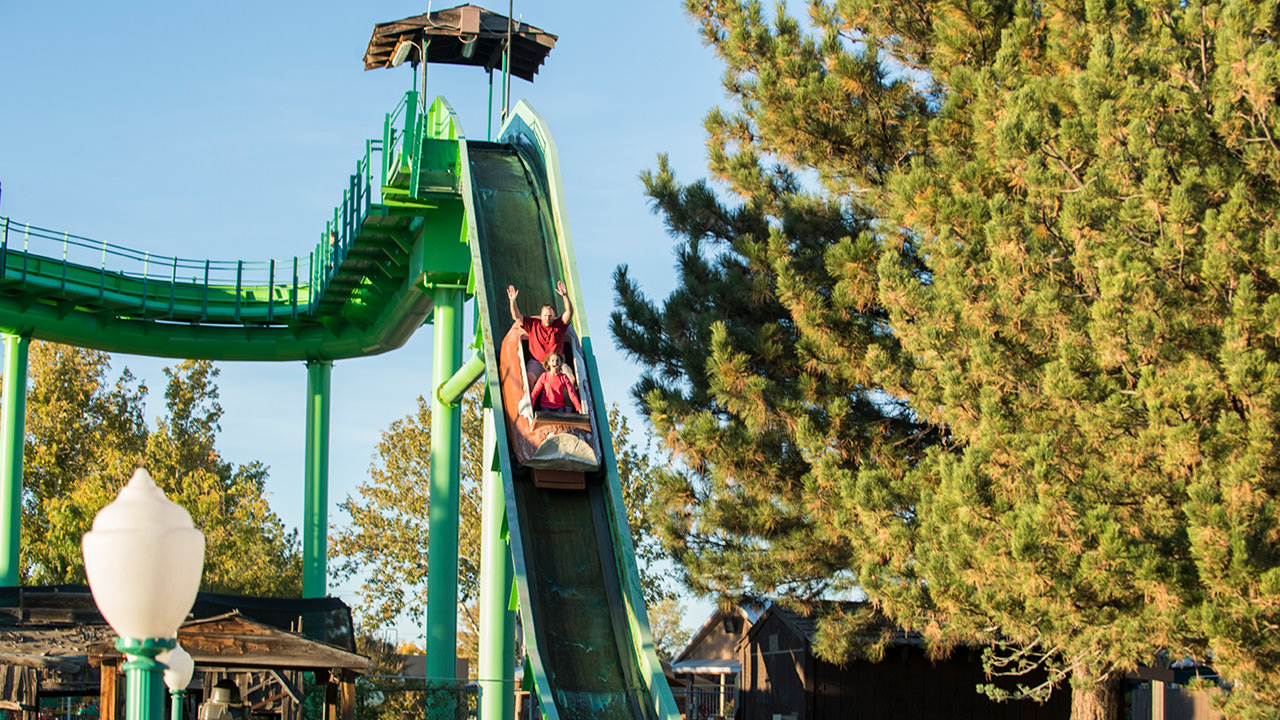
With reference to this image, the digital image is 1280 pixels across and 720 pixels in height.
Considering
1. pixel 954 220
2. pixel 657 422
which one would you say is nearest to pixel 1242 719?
pixel 954 220

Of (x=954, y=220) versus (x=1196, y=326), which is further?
(x=954, y=220)

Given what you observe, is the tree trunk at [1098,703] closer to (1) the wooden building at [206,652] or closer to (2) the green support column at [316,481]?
(1) the wooden building at [206,652]

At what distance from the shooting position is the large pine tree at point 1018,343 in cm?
1046

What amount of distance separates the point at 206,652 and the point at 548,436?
404 cm

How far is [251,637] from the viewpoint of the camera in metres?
13.1

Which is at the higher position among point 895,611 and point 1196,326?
point 1196,326

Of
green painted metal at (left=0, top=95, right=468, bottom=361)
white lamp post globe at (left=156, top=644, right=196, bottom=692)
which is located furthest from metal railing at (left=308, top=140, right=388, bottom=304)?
white lamp post globe at (left=156, top=644, right=196, bottom=692)

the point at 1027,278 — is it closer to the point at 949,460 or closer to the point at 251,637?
the point at 949,460

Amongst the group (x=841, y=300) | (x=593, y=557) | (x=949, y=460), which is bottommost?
(x=593, y=557)

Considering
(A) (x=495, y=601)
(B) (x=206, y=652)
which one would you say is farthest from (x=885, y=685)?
(B) (x=206, y=652)

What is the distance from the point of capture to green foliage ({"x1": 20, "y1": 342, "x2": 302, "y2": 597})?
31.9 meters

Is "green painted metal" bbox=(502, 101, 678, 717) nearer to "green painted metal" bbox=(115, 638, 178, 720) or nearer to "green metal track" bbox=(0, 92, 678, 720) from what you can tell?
"green metal track" bbox=(0, 92, 678, 720)

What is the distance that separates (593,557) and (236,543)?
815 inches

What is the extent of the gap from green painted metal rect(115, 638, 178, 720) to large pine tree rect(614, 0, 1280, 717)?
7.66 meters
